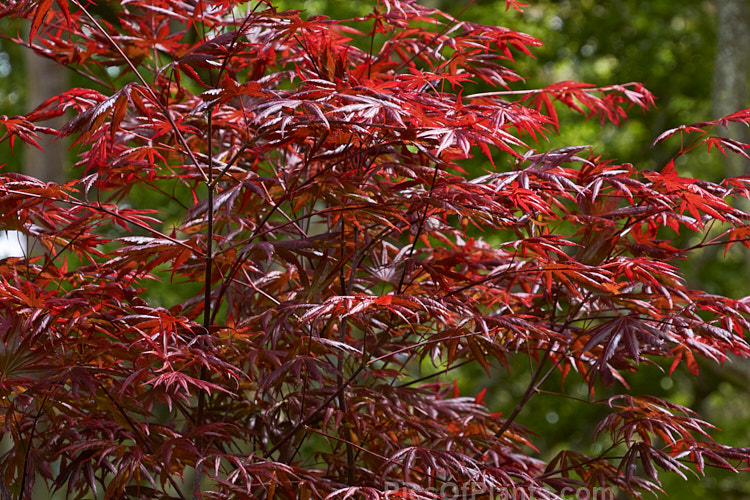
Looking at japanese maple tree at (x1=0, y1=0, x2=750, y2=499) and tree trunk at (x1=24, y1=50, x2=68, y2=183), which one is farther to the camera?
tree trunk at (x1=24, y1=50, x2=68, y2=183)

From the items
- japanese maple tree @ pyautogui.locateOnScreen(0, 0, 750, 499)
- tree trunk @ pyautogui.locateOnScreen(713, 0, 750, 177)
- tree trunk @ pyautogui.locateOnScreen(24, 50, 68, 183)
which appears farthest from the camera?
tree trunk @ pyautogui.locateOnScreen(713, 0, 750, 177)

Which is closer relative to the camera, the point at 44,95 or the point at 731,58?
the point at 44,95

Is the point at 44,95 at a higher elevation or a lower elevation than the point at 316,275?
lower

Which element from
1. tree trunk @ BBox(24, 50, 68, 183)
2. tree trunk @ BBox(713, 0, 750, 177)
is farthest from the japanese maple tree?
tree trunk @ BBox(713, 0, 750, 177)

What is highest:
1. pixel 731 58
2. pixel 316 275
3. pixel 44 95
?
pixel 316 275

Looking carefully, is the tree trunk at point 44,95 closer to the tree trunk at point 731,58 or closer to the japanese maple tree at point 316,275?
the japanese maple tree at point 316,275

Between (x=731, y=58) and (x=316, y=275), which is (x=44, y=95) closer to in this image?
(x=316, y=275)

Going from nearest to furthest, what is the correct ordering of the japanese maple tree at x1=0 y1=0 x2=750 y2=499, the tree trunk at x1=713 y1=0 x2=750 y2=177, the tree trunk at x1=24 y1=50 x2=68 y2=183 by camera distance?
the japanese maple tree at x1=0 y1=0 x2=750 y2=499
the tree trunk at x1=24 y1=50 x2=68 y2=183
the tree trunk at x1=713 y1=0 x2=750 y2=177

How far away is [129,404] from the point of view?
192 centimetres

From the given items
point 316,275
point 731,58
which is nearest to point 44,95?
point 316,275

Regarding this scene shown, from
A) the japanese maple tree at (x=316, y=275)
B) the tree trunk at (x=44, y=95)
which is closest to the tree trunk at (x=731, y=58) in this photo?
the japanese maple tree at (x=316, y=275)

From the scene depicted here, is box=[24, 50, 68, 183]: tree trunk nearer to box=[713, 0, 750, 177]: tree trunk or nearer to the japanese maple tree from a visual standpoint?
the japanese maple tree

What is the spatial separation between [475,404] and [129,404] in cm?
110

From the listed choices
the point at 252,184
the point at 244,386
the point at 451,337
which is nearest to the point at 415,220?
the point at 451,337
